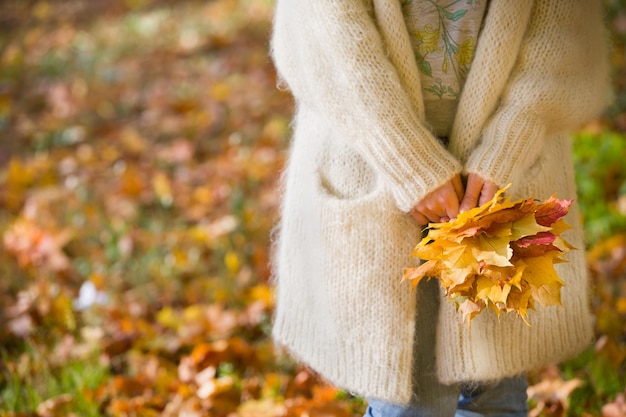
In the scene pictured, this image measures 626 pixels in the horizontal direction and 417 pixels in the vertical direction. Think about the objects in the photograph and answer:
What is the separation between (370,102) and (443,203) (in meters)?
0.26

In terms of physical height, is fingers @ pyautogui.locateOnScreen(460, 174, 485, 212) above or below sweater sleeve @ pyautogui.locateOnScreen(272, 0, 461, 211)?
below

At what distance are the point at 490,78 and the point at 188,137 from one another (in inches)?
136

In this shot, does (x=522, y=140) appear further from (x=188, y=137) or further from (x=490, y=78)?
(x=188, y=137)

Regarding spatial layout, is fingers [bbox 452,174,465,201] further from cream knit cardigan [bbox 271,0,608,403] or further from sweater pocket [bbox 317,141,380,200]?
sweater pocket [bbox 317,141,380,200]

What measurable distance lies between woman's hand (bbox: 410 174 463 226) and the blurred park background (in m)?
0.88

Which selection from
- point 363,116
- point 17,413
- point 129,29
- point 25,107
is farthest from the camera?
point 129,29

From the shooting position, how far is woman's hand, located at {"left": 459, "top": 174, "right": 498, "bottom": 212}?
56.8 inches

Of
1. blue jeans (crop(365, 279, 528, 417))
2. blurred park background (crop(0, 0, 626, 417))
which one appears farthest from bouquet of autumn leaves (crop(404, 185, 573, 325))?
blurred park background (crop(0, 0, 626, 417))

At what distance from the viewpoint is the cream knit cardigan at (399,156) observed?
1434 millimetres

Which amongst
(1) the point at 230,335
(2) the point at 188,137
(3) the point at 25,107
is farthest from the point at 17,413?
(3) the point at 25,107

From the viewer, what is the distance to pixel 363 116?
143 cm

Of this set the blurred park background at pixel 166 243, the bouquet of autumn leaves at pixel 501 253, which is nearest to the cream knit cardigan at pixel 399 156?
the bouquet of autumn leaves at pixel 501 253

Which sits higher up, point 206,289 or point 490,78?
point 490,78

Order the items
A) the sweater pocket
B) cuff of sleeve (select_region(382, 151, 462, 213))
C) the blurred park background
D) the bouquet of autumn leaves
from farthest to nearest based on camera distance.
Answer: the blurred park background < the sweater pocket < cuff of sleeve (select_region(382, 151, 462, 213)) < the bouquet of autumn leaves
